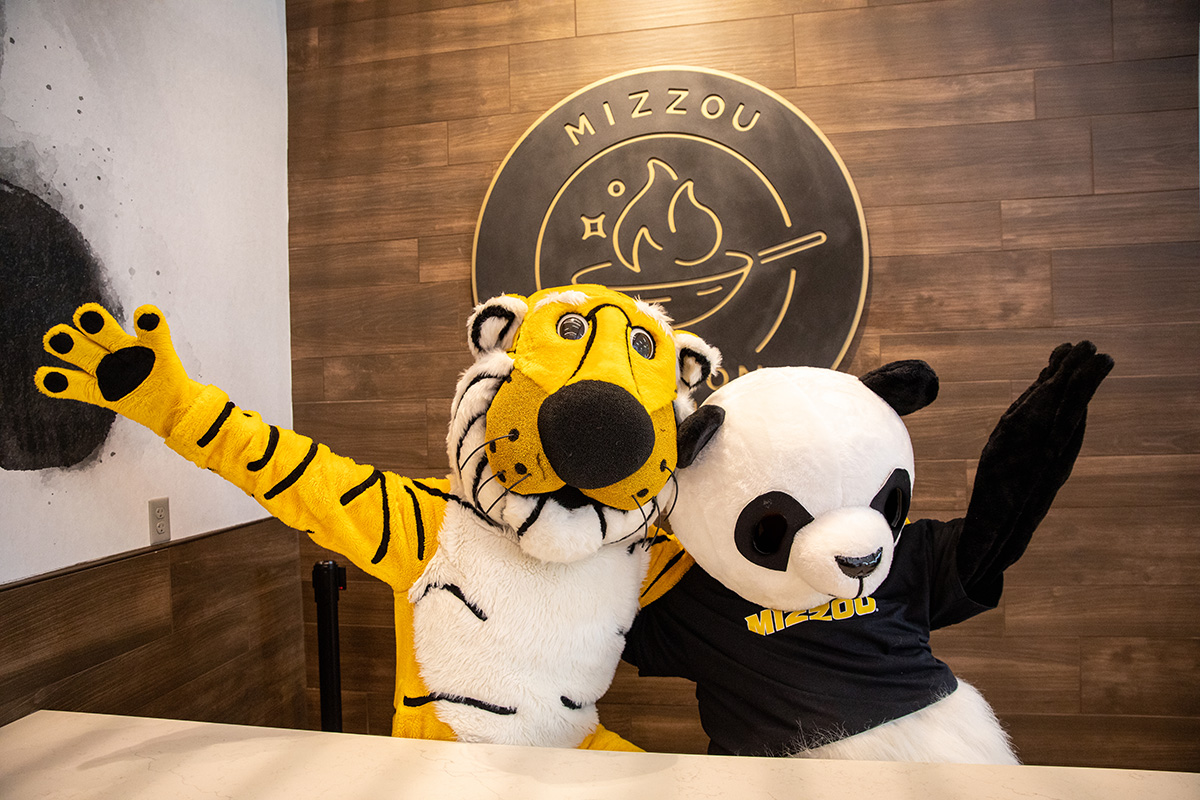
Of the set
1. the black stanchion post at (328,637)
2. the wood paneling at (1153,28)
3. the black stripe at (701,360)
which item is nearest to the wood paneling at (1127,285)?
the wood paneling at (1153,28)

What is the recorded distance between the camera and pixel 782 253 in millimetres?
1570

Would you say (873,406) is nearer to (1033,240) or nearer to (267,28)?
(1033,240)

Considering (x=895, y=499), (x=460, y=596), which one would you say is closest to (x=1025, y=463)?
(x=895, y=499)

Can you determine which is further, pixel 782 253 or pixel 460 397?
pixel 782 253

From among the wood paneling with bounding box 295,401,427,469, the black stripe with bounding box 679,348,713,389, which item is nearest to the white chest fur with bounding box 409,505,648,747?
the black stripe with bounding box 679,348,713,389

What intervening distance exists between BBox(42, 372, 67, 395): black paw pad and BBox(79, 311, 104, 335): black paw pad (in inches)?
2.6

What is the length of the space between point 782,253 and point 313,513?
1.18m

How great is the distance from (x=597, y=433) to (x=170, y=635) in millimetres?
1177

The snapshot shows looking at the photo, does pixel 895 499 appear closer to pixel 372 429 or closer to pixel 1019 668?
pixel 1019 668

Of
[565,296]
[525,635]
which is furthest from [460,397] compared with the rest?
[525,635]

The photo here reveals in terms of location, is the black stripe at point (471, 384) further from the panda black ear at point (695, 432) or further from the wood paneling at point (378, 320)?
the wood paneling at point (378, 320)

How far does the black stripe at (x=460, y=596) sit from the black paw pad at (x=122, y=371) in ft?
1.62

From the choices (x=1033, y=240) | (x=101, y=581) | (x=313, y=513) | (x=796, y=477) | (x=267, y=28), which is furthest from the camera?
(x=267, y=28)

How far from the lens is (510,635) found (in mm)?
952
